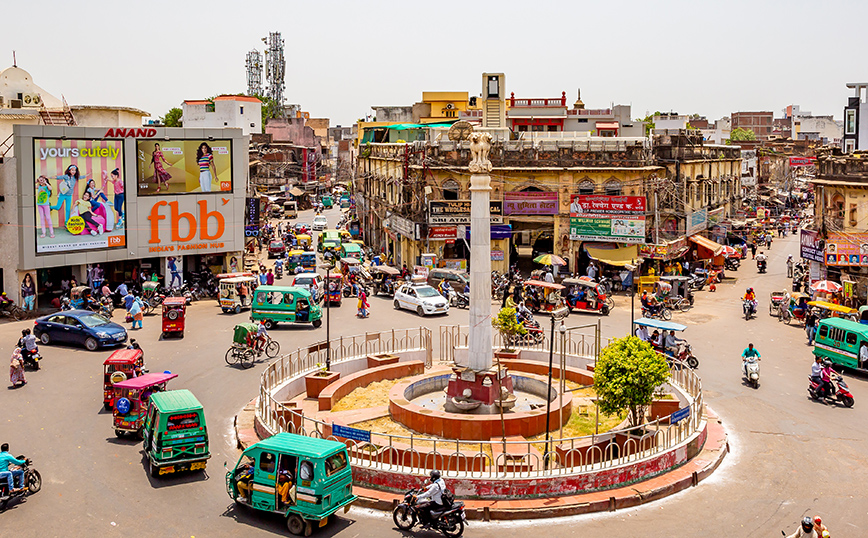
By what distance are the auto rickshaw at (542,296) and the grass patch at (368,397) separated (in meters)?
13.5

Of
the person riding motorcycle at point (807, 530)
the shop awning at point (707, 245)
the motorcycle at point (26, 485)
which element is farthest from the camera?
the shop awning at point (707, 245)

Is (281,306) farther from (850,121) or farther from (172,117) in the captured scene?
(172,117)

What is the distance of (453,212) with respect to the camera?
4256 cm

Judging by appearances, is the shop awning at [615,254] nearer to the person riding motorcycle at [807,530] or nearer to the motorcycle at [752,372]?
the motorcycle at [752,372]

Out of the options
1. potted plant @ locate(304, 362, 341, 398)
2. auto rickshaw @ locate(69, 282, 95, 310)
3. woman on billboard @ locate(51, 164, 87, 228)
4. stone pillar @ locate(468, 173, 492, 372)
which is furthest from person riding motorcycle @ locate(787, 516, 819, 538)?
woman on billboard @ locate(51, 164, 87, 228)

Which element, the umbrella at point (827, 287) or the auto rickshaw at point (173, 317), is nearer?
the auto rickshaw at point (173, 317)

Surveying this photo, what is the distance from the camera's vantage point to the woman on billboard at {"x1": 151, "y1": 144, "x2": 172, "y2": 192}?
3794 cm

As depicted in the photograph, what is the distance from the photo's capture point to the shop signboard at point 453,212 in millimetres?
42219

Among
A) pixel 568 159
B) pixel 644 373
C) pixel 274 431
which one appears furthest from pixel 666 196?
pixel 274 431

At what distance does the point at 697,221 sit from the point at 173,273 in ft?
97.2

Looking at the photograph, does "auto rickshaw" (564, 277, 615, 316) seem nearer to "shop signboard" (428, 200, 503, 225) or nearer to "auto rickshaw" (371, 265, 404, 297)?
"shop signboard" (428, 200, 503, 225)

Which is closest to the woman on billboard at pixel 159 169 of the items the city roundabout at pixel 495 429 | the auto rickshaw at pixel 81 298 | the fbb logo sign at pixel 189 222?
the fbb logo sign at pixel 189 222

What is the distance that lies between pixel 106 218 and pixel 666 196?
28.3 meters

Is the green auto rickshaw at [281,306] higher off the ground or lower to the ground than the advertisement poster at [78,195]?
lower
